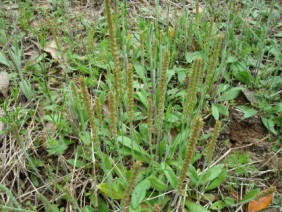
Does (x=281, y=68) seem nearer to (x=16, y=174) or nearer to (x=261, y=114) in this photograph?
(x=261, y=114)

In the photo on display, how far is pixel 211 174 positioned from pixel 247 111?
0.52m

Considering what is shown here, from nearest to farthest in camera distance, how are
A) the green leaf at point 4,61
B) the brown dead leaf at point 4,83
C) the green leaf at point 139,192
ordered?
the green leaf at point 139,192, the brown dead leaf at point 4,83, the green leaf at point 4,61

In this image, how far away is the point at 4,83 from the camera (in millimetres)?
1996

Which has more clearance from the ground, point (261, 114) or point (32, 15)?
point (32, 15)

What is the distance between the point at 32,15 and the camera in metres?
2.51

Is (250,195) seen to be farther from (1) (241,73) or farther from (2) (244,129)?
(1) (241,73)

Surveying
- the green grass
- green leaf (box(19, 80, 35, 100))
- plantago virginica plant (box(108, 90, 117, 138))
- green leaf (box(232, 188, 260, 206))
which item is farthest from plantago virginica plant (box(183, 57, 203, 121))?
green leaf (box(19, 80, 35, 100))

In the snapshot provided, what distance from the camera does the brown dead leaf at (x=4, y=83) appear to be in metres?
1.96

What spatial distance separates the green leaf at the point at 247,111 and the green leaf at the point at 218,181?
1.51 ft

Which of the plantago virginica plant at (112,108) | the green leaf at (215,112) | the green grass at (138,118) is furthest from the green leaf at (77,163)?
the green leaf at (215,112)

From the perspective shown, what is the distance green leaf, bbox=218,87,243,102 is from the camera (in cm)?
197

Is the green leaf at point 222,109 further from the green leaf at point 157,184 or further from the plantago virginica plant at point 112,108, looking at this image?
the plantago virginica plant at point 112,108

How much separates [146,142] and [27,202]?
1.99ft

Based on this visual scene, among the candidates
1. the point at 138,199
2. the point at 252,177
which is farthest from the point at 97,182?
the point at 252,177
